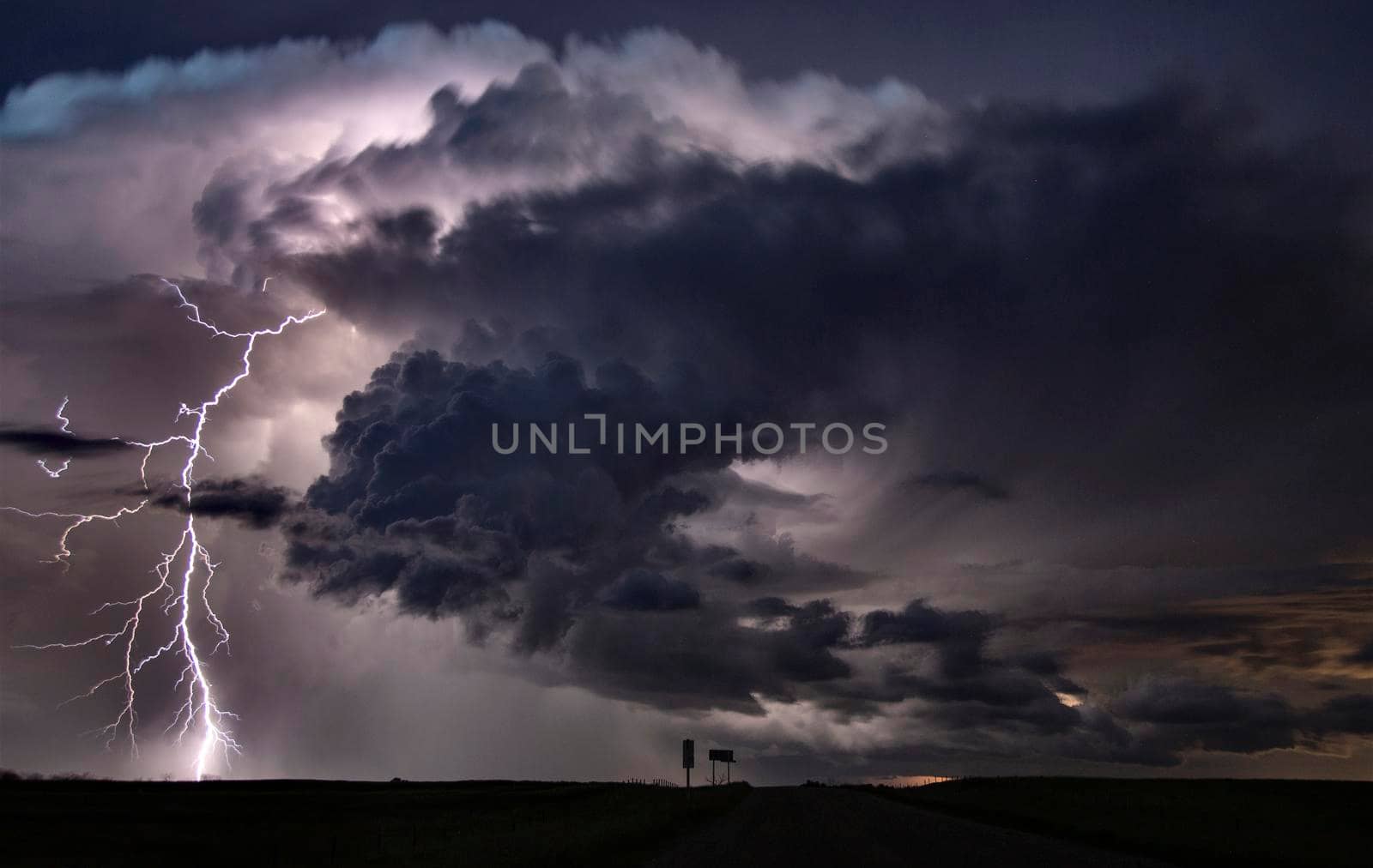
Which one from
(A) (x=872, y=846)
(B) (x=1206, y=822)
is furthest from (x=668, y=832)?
(B) (x=1206, y=822)

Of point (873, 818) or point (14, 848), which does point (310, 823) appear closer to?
point (14, 848)

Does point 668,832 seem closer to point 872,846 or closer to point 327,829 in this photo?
point 872,846

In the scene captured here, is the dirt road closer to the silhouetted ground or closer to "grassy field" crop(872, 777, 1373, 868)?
the silhouetted ground

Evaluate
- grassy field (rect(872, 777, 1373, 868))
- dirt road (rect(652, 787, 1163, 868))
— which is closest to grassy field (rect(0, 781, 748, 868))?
dirt road (rect(652, 787, 1163, 868))

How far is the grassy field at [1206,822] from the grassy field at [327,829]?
17253mm

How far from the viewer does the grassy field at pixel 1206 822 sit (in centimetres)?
3694

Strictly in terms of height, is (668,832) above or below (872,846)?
above

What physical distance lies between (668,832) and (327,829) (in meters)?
21.1

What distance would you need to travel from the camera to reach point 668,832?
1697 inches

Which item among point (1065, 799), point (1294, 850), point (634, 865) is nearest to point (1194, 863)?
point (1294, 850)

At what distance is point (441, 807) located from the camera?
77500 mm

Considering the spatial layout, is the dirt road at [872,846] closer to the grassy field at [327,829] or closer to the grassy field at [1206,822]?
the grassy field at [327,829]

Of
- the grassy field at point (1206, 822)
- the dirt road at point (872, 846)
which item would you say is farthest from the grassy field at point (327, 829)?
the grassy field at point (1206, 822)

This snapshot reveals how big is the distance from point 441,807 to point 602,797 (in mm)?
12975
